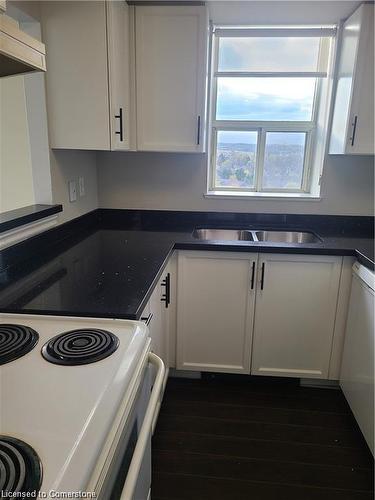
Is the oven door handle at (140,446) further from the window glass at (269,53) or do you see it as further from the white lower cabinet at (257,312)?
the window glass at (269,53)

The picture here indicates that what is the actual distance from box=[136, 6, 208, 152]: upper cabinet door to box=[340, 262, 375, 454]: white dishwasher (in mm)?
1214

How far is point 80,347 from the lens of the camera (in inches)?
37.4

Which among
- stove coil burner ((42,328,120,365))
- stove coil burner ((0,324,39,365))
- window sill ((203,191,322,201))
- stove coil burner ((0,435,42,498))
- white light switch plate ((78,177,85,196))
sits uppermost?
white light switch plate ((78,177,85,196))

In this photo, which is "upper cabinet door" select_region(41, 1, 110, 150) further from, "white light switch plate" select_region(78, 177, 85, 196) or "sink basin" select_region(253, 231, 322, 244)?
"sink basin" select_region(253, 231, 322, 244)

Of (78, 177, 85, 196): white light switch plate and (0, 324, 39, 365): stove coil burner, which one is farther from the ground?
(78, 177, 85, 196): white light switch plate

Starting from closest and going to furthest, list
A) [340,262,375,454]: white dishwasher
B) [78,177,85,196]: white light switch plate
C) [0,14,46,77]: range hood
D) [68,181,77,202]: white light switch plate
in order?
[0,14,46,77]: range hood < [340,262,375,454]: white dishwasher < [68,181,77,202]: white light switch plate < [78,177,85,196]: white light switch plate

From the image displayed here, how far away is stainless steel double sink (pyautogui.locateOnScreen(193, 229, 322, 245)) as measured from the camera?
8.07ft

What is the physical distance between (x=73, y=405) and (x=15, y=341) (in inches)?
13.5

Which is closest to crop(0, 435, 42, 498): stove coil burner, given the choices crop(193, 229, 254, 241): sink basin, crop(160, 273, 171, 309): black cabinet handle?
crop(160, 273, 171, 309): black cabinet handle

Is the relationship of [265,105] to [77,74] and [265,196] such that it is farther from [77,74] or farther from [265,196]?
[77,74]

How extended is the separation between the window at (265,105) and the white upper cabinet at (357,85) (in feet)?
0.78

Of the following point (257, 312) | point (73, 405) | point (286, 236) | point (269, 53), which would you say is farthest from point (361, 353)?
point (269, 53)

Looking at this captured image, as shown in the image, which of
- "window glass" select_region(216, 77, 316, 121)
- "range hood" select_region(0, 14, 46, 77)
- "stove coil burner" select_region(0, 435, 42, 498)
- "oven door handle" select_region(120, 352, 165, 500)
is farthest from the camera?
"window glass" select_region(216, 77, 316, 121)

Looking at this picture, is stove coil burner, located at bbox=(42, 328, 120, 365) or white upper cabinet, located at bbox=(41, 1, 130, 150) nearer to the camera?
stove coil burner, located at bbox=(42, 328, 120, 365)
